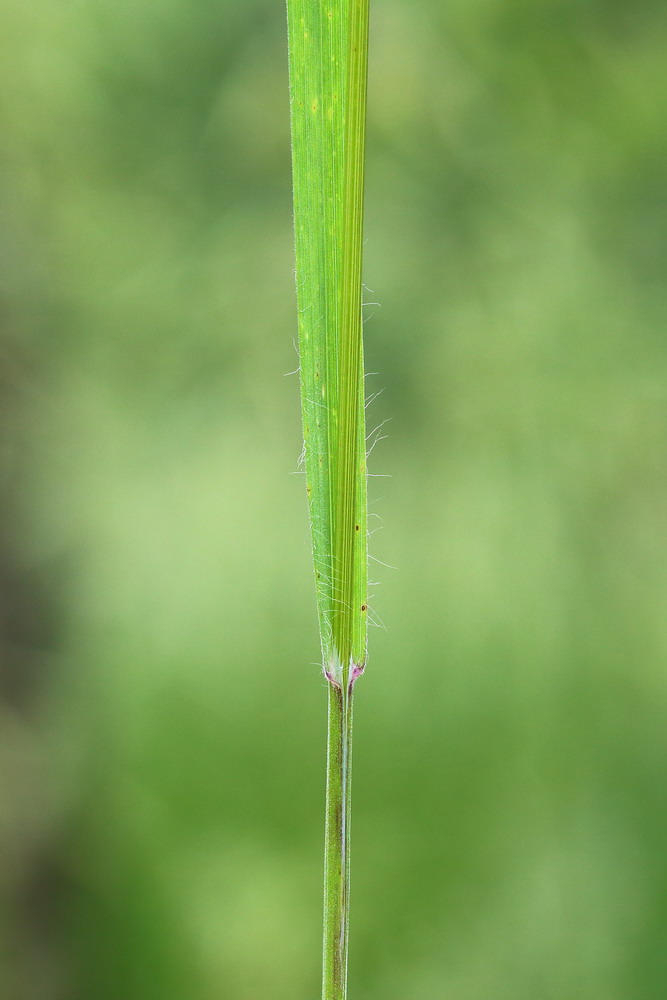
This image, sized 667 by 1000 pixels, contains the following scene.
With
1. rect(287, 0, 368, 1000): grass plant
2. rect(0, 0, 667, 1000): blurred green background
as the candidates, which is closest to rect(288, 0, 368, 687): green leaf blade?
rect(287, 0, 368, 1000): grass plant

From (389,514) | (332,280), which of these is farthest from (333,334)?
(389,514)

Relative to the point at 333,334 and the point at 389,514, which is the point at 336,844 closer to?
the point at 333,334

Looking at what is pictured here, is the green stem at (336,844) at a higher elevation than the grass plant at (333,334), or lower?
lower

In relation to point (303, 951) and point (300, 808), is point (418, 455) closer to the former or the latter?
point (300, 808)

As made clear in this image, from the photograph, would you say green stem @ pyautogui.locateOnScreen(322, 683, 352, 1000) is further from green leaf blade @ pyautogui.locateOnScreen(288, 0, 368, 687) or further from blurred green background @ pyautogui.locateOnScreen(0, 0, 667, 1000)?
blurred green background @ pyautogui.locateOnScreen(0, 0, 667, 1000)

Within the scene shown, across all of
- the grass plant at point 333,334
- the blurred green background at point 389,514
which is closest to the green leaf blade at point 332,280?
the grass plant at point 333,334

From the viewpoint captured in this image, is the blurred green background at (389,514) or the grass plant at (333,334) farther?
the blurred green background at (389,514)

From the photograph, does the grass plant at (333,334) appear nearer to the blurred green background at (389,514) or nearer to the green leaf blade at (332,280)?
the green leaf blade at (332,280)
